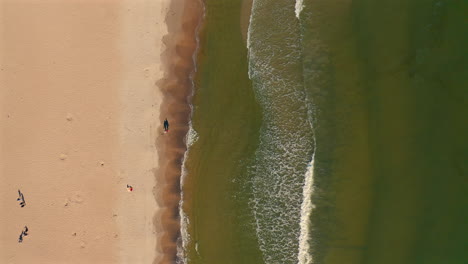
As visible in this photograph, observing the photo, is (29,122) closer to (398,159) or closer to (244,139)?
(244,139)

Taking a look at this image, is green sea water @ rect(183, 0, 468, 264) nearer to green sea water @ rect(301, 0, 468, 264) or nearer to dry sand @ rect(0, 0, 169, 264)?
green sea water @ rect(301, 0, 468, 264)

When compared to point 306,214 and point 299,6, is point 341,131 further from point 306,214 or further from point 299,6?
point 299,6

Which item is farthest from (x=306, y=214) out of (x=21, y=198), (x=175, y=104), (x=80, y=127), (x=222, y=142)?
(x=21, y=198)

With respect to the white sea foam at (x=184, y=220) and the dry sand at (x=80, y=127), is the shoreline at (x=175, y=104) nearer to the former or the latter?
the white sea foam at (x=184, y=220)

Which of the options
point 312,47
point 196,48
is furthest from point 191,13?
point 312,47

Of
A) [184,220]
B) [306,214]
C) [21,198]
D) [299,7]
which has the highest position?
[299,7]

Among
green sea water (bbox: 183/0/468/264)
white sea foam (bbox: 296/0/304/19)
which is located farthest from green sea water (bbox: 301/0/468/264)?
white sea foam (bbox: 296/0/304/19)
